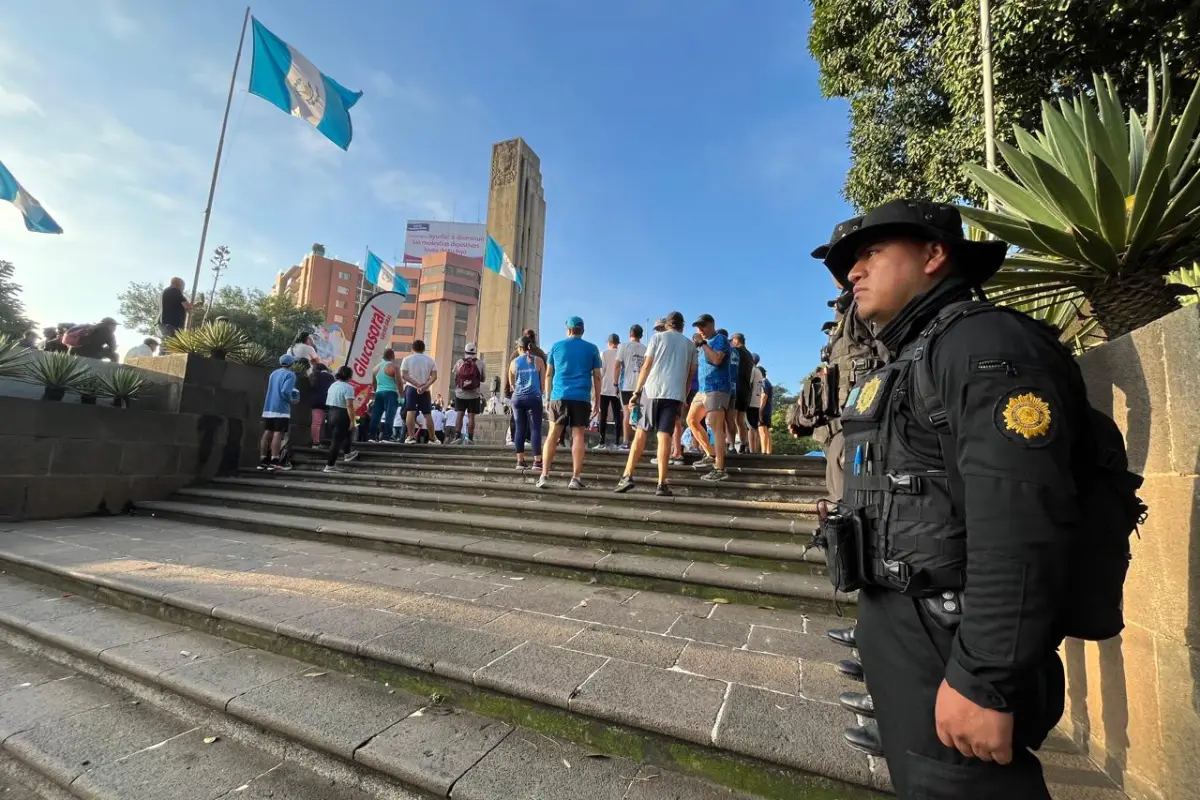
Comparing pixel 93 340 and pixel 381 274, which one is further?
pixel 381 274

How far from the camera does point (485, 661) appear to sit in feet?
8.07

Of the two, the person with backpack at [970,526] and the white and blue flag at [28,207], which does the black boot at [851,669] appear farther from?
the white and blue flag at [28,207]

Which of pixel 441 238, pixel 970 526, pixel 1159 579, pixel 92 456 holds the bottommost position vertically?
pixel 92 456

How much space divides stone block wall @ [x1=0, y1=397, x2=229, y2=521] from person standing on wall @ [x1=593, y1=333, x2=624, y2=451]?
581 cm

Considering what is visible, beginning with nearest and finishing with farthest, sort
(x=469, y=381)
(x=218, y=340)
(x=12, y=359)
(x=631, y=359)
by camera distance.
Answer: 1. (x=12, y=359)
2. (x=631, y=359)
3. (x=218, y=340)
4. (x=469, y=381)

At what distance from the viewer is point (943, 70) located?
8.08 meters

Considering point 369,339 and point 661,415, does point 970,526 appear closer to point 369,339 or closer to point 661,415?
point 661,415

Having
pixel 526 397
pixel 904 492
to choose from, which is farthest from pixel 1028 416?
pixel 526 397

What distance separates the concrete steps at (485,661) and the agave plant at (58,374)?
9.52ft

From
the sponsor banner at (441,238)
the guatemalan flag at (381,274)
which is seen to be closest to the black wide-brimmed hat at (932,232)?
the guatemalan flag at (381,274)

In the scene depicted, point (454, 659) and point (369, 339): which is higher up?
point (369, 339)

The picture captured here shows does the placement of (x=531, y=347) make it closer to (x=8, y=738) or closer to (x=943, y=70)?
(x=8, y=738)

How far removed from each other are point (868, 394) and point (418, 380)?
8.52 meters

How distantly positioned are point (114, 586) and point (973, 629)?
487 cm
